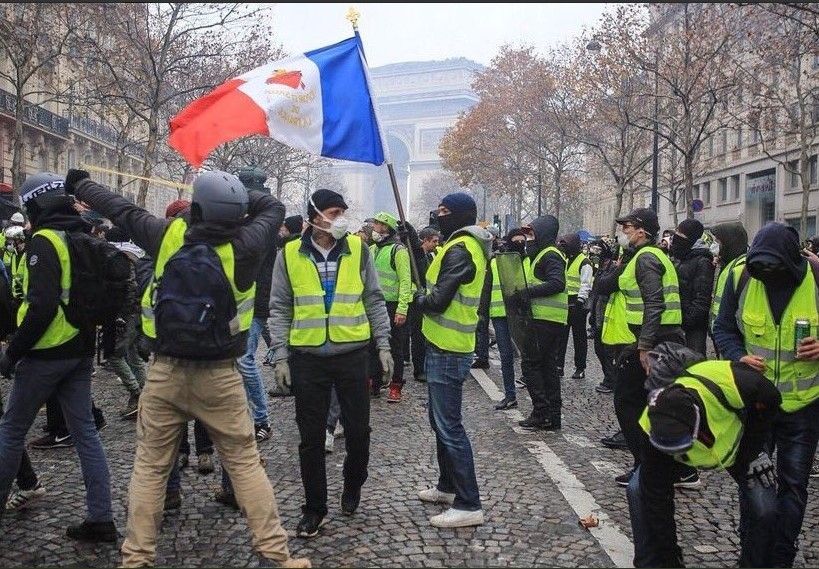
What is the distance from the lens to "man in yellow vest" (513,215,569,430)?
297 inches

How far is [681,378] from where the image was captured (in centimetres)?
358

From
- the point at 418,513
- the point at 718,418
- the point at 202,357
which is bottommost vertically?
the point at 418,513

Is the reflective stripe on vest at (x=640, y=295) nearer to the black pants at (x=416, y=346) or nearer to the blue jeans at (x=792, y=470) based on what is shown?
the blue jeans at (x=792, y=470)

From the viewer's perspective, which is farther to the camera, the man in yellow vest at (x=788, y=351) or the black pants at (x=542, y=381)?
the black pants at (x=542, y=381)

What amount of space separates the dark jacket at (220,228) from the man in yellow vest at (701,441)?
6.31 ft

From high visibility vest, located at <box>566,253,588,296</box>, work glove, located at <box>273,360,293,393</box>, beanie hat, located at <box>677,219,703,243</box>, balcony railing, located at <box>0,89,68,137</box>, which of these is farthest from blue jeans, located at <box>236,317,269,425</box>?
balcony railing, located at <box>0,89,68,137</box>

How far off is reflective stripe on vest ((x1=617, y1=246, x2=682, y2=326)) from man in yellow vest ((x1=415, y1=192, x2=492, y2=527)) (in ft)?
5.15

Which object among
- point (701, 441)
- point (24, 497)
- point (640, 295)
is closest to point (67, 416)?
point (24, 497)

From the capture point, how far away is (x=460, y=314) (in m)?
4.98

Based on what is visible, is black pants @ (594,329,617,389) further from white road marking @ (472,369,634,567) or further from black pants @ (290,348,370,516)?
black pants @ (290,348,370,516)

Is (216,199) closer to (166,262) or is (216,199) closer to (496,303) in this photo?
(166,262)

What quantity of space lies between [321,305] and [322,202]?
601 mm

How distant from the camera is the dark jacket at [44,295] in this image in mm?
4301

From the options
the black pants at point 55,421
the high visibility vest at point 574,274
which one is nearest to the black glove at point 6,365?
the black pants at point 55,421
